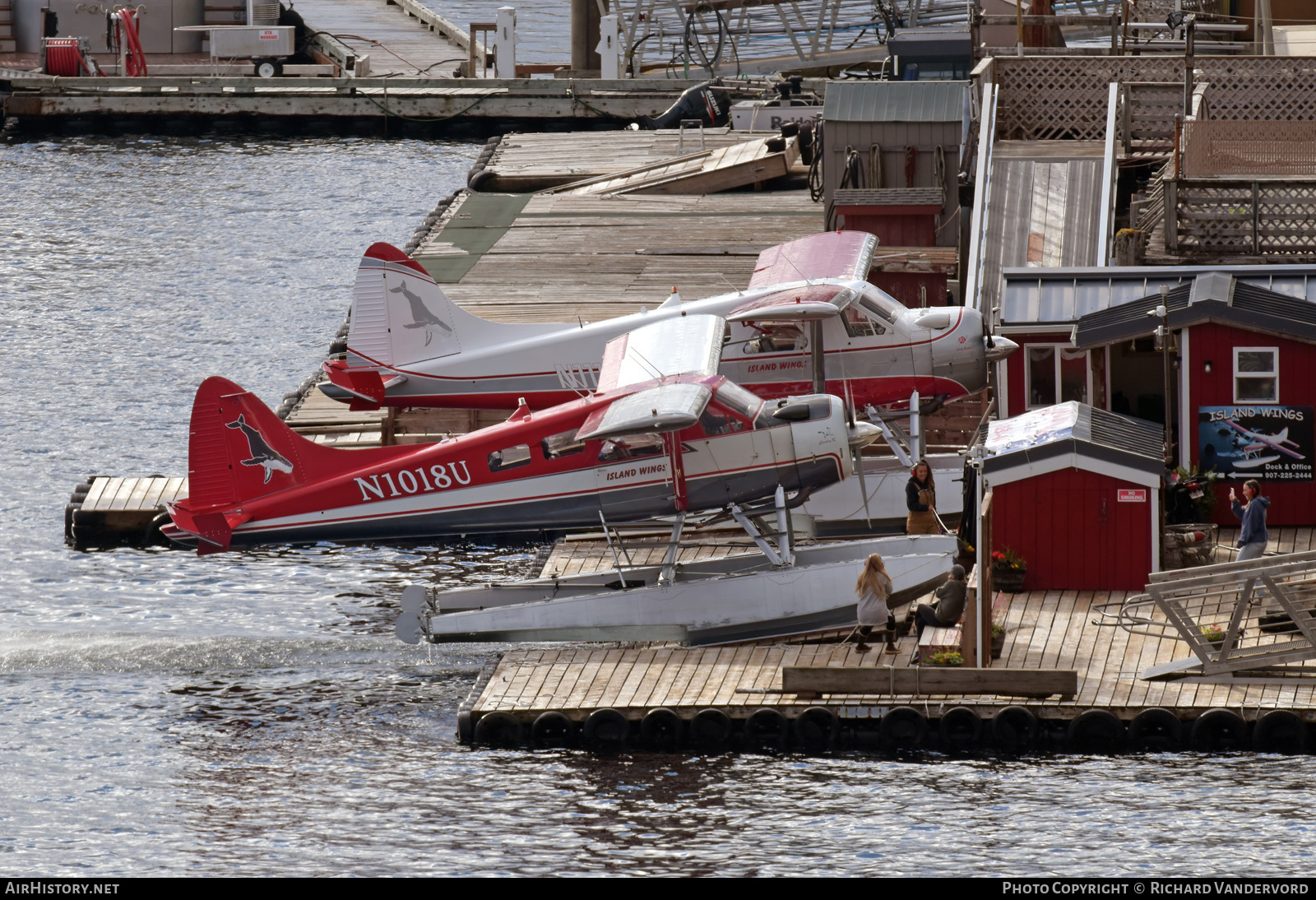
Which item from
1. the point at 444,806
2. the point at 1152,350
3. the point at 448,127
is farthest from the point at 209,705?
the point at 448,127

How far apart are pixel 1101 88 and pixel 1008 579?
722 inches

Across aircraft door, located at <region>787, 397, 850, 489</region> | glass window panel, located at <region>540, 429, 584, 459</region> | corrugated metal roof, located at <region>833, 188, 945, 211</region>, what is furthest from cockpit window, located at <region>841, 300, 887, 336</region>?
corrugated metal roof, located at <region>833, 188, 945, 211</region>

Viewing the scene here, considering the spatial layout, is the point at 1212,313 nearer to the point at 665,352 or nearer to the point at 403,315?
the point at 665,352

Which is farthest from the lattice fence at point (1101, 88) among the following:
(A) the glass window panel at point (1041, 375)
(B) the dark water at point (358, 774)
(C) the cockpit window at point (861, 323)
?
(B) the dark water at point (358, 774)

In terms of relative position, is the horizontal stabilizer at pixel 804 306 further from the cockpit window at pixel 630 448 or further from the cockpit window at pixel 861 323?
the cockpit window at pixel 630 448

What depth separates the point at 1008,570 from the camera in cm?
2292

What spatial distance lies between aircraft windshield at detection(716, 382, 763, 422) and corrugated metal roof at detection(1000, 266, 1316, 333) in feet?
16.9

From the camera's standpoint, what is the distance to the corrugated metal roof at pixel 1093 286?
86.6 feet

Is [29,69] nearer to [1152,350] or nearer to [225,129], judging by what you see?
[225,129]

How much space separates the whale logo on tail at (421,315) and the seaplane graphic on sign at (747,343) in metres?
0.02

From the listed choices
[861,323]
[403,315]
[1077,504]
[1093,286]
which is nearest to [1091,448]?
[1077,504]

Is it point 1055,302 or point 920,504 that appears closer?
point 920,504

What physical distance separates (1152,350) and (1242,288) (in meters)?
1.43

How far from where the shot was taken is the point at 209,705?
22.4 metres
